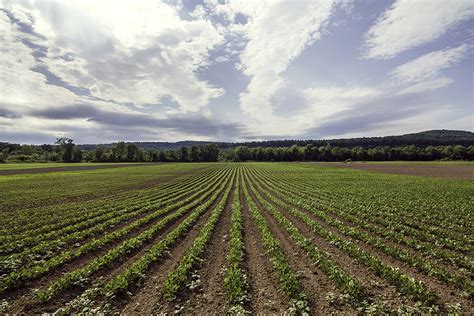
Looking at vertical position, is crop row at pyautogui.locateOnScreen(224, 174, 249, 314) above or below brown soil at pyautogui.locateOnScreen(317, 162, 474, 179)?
above

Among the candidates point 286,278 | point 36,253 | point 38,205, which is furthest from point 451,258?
point 38,205

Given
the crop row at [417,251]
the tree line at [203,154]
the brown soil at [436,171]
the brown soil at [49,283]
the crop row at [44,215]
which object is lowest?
the brown soil at [436,171]

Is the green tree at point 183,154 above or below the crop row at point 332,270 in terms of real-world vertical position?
above

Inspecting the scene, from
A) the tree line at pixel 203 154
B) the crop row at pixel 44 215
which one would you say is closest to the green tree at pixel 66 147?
the tree line at pixel 203 154

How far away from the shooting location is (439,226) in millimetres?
14391

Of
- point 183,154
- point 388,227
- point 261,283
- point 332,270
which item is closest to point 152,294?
point 261,283

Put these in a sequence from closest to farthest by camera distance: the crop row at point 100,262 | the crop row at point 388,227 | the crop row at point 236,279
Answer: the crop row at point 236,279 < the crop row at point 100,262 < the crop row at point 388,227

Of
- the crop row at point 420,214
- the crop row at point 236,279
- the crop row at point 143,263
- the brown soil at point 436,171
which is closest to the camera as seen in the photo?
the crop row at point 236,279

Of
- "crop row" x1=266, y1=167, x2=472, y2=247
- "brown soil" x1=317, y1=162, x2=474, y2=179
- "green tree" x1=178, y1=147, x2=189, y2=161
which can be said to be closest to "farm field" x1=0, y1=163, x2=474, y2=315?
"crop row" x1=266, y1=167, x2=472, y2=247

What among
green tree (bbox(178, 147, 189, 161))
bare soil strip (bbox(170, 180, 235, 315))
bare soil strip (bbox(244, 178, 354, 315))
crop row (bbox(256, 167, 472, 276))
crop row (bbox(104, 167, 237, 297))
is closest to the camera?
bare soil strip (bbox(244, 178, 354, 315))

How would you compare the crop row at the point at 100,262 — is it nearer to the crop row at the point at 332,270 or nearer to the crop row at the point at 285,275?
the crop row at the point at 285,275

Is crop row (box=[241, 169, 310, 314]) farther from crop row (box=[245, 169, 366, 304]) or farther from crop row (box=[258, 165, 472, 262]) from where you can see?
crop row (box=[258, 165, 472, 262])

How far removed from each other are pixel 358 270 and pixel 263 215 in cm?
977

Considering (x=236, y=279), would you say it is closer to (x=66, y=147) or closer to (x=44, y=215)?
(x=44, y=215)
